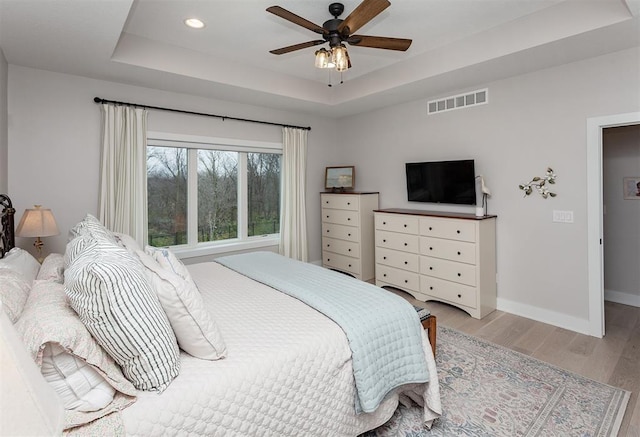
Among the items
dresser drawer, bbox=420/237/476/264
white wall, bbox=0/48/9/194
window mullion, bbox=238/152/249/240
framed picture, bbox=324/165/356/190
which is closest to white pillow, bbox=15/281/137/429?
white wall, bbox=0/48/9/194

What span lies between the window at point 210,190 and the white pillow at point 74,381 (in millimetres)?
2977

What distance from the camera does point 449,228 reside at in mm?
3660

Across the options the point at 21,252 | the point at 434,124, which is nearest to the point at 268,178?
the point at 434,124

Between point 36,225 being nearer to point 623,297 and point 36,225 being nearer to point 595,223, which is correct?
point 595,223

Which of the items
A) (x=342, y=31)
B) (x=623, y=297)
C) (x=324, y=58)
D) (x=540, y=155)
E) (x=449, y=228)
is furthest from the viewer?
(x=623, y=297)

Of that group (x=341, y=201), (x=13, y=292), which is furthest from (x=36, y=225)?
(x=341, y=201)

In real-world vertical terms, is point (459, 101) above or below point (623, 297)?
above

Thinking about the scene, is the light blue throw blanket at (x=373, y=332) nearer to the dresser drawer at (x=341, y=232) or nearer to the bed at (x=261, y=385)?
the bed at (x=261, y=385)

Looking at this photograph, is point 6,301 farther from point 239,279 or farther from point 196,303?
point 239,279

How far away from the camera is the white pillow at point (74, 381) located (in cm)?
109

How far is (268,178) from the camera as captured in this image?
191 inches

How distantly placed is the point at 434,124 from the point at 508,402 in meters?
3.11

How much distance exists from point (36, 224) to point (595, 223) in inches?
185

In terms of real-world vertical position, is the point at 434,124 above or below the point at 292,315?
above
